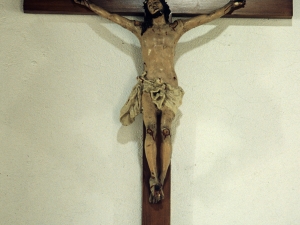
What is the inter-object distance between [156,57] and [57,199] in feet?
1.69

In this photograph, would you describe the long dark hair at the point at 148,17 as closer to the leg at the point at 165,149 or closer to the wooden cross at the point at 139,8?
the wooden cross at the point at 139,8

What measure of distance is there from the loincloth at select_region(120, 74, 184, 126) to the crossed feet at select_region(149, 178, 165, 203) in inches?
7.8

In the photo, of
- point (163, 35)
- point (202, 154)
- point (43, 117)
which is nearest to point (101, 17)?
point (163, 35)

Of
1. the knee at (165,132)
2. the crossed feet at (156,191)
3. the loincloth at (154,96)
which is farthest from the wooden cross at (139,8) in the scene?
the crossed feet at (156,191)

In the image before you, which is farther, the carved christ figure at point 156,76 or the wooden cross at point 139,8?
the wooden cross at point 139,8

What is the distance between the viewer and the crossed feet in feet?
3.92

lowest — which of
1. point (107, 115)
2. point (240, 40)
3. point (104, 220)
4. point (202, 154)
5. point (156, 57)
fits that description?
point (104, 220)

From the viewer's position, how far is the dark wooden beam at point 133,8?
132 cm

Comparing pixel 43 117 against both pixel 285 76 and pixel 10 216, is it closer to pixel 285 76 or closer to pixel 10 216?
pixel 10 216

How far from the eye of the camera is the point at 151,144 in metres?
1.20

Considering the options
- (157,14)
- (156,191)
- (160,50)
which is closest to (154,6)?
(157,14)

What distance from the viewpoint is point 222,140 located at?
1323mm

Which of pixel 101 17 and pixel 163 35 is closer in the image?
pixel 163 35

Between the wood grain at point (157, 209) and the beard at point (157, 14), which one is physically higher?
the beard at point (157, 14)
